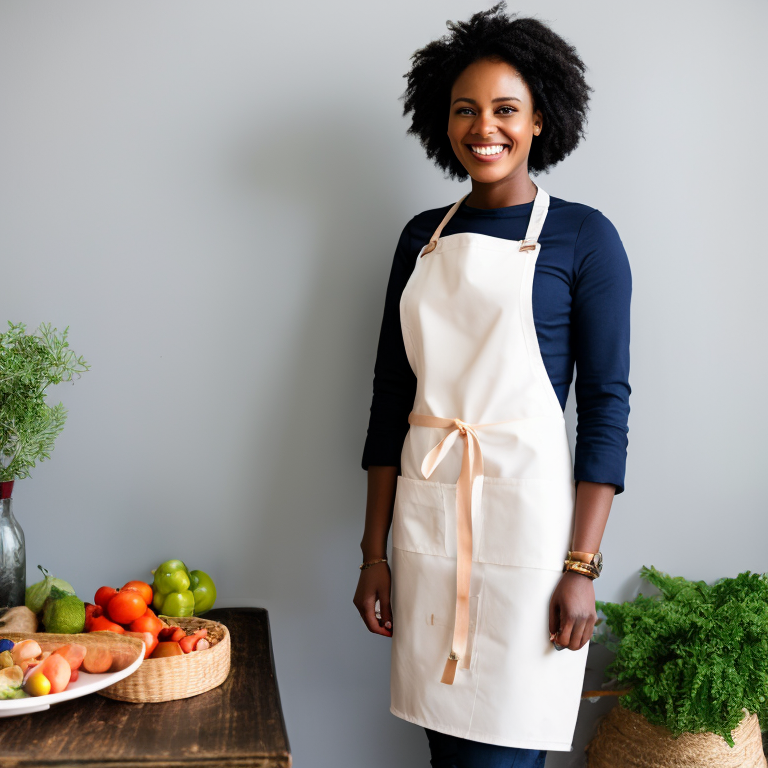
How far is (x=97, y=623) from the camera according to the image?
1141mm

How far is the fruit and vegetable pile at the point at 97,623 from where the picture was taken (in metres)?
0.98

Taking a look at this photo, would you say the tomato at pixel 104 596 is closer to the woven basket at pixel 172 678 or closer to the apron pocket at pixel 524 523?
the woven basket at pixel 172 678

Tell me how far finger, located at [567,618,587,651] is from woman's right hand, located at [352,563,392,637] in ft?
1.07

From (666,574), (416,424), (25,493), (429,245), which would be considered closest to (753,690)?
(666,574)

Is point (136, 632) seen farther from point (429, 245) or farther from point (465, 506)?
point (429, 245)

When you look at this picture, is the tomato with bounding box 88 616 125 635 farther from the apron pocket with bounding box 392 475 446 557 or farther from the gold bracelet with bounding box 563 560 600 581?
the gold bracelet with bounding box 563 560 600 581

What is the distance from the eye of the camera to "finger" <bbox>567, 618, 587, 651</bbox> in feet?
3.47

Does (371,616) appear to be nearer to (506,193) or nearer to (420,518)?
(420,518)

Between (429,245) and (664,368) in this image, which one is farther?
(664,368)

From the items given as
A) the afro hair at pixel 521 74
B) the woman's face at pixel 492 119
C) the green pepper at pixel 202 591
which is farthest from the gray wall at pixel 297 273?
the woman's face at pixel 492 119

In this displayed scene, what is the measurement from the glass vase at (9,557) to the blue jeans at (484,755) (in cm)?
77

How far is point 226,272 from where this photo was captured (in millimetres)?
1452

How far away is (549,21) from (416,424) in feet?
2.97

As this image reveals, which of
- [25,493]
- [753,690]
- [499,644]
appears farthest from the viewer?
[25,493]
